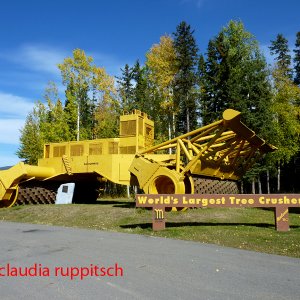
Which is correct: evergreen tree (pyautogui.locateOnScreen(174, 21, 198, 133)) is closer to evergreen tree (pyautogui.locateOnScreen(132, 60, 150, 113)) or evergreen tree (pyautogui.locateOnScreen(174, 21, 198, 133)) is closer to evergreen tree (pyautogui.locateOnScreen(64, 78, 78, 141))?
evergreen tree (pyautogui.locateOnScreen(132, 60, 150, 113))

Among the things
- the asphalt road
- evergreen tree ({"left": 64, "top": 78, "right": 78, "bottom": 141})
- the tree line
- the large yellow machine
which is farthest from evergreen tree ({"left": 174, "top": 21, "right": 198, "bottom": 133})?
the asphalt road

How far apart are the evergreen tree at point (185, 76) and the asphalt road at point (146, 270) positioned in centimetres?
A: 2687

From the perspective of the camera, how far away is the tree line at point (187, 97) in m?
34.1

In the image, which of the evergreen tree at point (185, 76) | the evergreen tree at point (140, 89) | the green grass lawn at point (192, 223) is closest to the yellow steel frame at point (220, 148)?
the green grass lawn at point (192, 223)

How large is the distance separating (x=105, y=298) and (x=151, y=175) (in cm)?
1116

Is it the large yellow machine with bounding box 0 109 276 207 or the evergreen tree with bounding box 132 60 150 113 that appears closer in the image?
the large yellow machine with bounding box 0 109 276 207

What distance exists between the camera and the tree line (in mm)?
34062

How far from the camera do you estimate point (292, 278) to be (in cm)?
619

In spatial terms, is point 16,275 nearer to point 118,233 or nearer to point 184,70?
point 118,233

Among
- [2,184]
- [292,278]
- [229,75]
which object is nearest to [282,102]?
[229,75]

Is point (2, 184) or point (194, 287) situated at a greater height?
point (2, 184)

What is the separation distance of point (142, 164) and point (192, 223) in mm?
4586

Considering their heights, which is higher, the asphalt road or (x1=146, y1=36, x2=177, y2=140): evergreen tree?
(x1=146, y1=36, x2=177, y2=140): evergreen tree

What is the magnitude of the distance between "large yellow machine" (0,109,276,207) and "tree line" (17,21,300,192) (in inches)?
542
